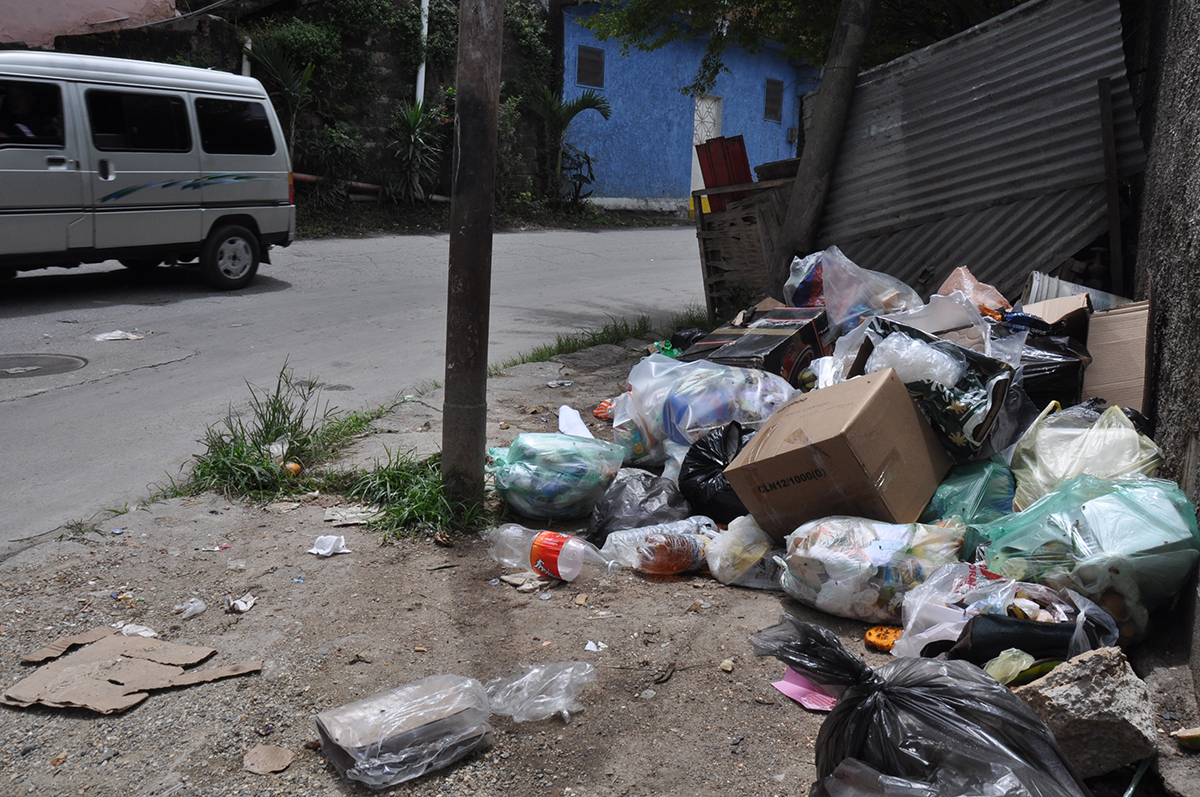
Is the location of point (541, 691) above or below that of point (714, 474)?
below

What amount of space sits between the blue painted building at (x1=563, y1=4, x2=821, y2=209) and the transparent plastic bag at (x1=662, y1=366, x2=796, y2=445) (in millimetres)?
13243

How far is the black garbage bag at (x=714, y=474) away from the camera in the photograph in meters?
3.51

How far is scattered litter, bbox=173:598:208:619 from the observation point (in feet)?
9.56

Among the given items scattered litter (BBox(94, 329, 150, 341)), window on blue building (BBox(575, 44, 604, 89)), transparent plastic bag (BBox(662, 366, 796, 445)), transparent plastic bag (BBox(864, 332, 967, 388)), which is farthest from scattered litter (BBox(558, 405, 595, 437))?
window on blue building (BBox(575, 44, 604, 89))

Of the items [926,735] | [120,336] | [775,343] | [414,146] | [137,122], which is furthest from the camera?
[414,146]

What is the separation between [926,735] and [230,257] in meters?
8.39

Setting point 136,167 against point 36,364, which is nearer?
point 36,364

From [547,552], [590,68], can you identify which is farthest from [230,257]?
[590,68]

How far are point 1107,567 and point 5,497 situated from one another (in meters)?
4.27

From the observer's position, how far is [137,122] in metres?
7.71

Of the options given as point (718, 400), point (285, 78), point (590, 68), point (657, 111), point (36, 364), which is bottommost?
point (36, 364)

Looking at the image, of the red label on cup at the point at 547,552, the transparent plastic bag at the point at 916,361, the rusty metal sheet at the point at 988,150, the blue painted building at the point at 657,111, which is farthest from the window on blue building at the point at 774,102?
the red label on cup at the point at 547,552

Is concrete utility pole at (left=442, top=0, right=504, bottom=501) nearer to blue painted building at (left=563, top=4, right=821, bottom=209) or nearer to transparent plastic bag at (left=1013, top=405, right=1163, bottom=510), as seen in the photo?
transparent plastic bag at (left=1013, top=405, right=1163, bottom=510)

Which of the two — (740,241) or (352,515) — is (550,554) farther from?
(740,241)
